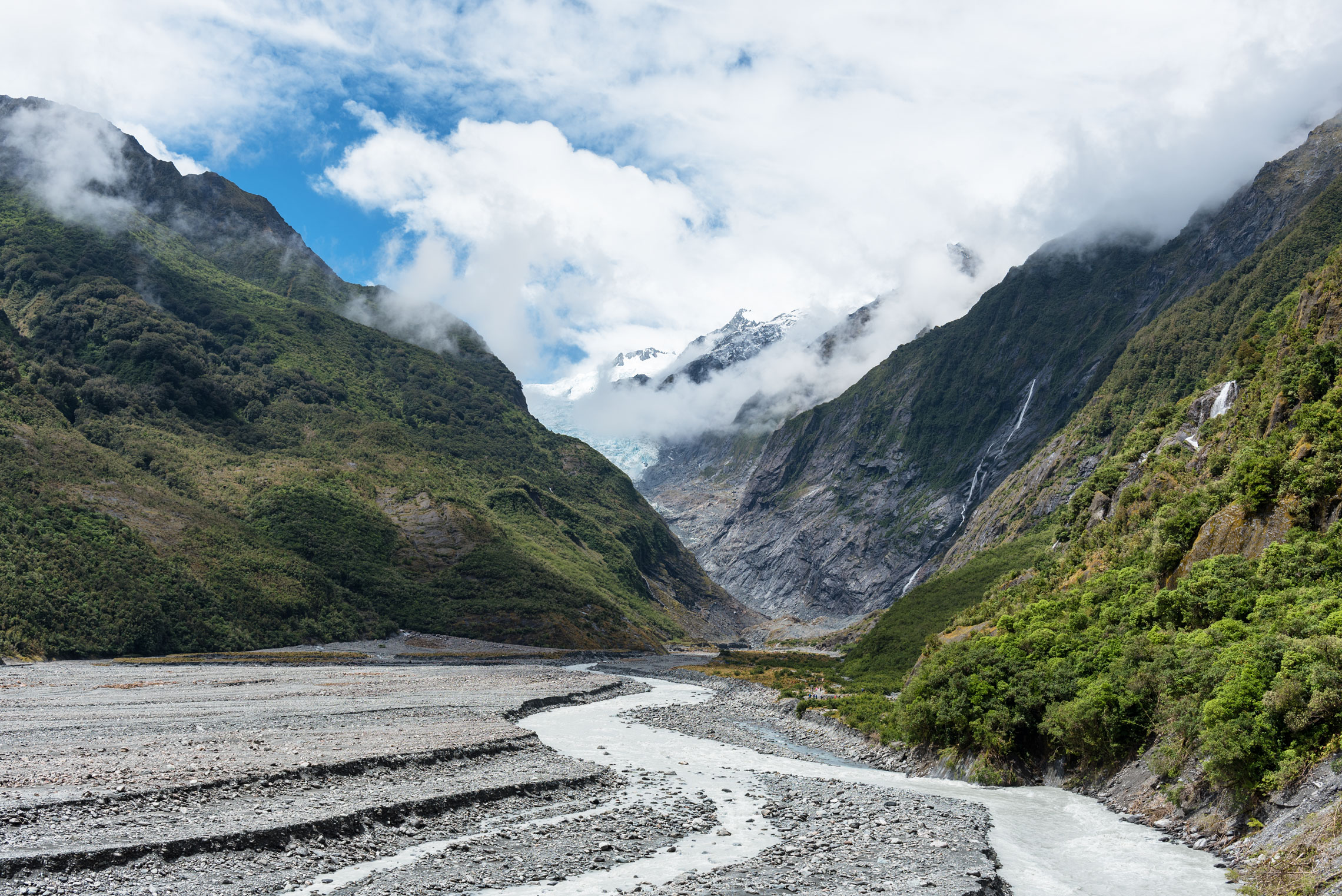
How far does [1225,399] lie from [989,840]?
55.1 metres

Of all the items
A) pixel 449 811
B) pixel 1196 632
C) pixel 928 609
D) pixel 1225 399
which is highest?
pixel 1225 399

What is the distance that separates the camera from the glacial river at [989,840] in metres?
25.6

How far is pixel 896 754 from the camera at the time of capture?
176 feet

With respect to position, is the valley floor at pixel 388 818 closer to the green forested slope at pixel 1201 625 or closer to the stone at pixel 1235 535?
the green forested slope at pixel 1201 625

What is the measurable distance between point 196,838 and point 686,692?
86164 millimetres

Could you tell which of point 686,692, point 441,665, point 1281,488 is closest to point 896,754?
point 1281,488

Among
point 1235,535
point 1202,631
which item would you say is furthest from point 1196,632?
point 1235,535

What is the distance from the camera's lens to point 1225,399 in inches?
2751

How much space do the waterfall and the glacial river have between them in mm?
43005

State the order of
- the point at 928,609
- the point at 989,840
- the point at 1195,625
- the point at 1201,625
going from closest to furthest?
the point at 989,840, the point at 1201,625, the point at 1195,625, the point at 928,609

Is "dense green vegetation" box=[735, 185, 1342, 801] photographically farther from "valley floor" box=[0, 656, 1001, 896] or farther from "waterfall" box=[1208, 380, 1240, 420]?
"valley floor" box=[0, 656, 1001, 896]

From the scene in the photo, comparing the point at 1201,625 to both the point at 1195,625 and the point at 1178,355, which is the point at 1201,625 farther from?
the point at 1178,355

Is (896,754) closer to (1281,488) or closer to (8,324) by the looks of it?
(1281,488)

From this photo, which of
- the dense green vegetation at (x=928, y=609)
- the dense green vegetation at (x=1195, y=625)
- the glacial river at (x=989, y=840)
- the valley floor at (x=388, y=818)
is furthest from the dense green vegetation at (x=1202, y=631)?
the dense green vegetation at (x=928, y=609)
